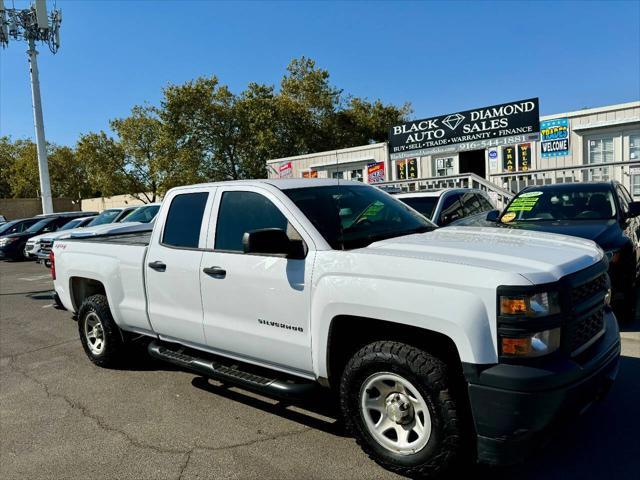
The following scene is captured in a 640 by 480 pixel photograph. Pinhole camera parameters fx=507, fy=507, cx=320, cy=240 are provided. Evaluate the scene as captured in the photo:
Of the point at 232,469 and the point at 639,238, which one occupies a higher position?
the point at 639,238

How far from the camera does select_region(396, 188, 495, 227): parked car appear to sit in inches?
340

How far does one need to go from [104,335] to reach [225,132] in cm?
2940

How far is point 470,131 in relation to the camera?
58.5 feet

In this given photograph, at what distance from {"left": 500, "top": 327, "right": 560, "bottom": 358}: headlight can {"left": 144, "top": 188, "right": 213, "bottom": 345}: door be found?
247cm

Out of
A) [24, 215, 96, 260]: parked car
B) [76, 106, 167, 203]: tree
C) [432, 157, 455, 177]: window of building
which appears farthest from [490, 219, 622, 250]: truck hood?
[76, 106, 167, 203]: tree

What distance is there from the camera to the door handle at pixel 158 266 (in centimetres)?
444

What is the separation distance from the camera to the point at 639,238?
6.69 meters

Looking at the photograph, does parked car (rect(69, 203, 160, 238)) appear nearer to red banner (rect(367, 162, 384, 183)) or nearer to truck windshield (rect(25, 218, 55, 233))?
truck windshield (rect(25, 218, 55, 233))

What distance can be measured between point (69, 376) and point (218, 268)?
8.58ft

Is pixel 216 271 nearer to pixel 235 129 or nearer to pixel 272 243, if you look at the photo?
pixel 272 243

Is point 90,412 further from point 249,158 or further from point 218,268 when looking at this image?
point 249,158

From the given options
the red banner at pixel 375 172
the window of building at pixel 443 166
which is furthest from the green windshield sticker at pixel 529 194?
the red banner at pixel 375 172

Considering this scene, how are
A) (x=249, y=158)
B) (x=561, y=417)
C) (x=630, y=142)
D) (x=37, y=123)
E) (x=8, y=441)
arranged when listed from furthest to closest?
1. (x=249, y=158)
2. (x=37, y=123)
3. (x=630, y=142)
4. (x=8, y=441)
5. (x=561, y=417)

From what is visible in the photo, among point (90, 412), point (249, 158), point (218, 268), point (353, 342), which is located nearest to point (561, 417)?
point (353, 342)
